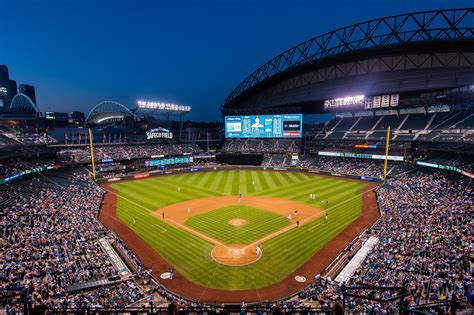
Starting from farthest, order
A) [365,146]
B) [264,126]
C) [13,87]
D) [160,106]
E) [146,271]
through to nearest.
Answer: [13,87] < [264,126] < [160,106] < [365,146] < [146,271]

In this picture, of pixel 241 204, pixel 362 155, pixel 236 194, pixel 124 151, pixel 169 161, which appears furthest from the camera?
pixel 169 161

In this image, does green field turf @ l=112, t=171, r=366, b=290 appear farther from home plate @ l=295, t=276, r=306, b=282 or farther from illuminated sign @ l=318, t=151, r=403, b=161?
illuminated sign @ l=318, t=151, r=403, b=161

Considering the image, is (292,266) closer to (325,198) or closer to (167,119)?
(325,198)

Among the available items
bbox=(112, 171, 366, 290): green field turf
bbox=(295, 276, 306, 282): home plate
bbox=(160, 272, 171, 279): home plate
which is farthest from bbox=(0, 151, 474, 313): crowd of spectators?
bbox=(112, 171, 366, 290): green field turf

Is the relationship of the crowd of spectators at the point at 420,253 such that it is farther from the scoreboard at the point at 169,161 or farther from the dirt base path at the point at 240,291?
the scoreboard at the point at 169,161

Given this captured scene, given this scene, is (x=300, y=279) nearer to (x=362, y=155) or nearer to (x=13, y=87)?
(x=362, y=155)

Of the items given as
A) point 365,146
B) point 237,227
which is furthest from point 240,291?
point 365,146
